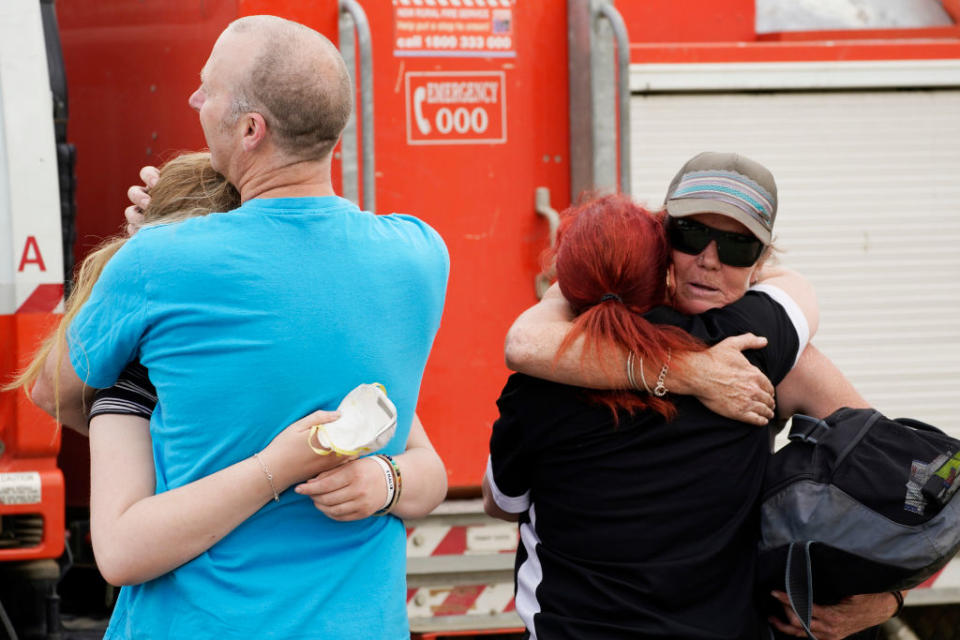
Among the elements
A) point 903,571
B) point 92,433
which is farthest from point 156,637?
point 903,571

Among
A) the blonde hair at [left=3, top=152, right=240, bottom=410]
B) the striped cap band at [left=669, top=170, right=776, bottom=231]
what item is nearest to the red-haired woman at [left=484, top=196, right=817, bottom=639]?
the striped cap band at [left=669, top=170, right=776, bottom=231]

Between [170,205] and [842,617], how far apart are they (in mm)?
1230

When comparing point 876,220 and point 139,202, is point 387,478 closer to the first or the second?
point 139,202

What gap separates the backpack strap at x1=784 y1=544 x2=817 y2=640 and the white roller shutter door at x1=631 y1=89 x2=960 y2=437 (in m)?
2.24

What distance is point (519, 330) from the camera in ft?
6.27

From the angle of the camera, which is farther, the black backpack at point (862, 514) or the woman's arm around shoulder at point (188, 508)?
the black backpack at point (862, 514)

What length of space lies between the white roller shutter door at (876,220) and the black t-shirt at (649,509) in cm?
215

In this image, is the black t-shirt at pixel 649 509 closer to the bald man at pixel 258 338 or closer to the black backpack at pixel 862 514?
the black backpack at pixel 862 514

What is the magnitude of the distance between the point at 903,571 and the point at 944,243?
2576 mm

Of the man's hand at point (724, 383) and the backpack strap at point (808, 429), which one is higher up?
the man's hand at point (724, 383)

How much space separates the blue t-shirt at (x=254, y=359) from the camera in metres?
1.51

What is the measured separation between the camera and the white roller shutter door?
12.9 ft

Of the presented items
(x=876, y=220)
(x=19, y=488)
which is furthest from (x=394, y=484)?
(x=876, y=220)

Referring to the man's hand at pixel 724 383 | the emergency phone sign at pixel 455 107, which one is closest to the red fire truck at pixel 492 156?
the emergency phone sign at pixel 455 107
